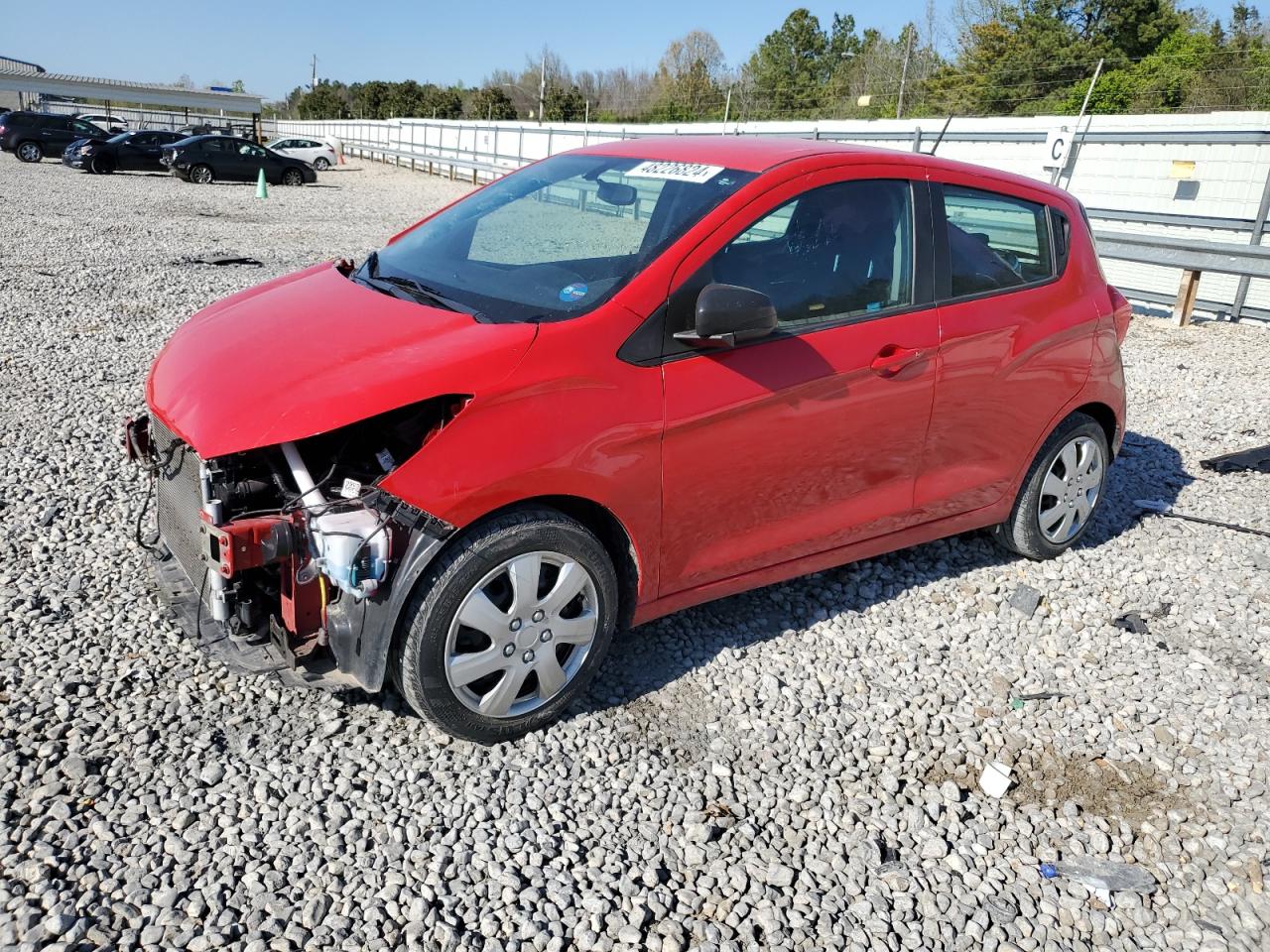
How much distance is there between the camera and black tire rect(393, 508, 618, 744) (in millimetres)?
3082

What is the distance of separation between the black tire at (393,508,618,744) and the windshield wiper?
0.78m

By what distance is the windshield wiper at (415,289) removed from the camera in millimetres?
3504

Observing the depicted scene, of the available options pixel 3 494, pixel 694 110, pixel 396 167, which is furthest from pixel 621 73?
pixel 3 494

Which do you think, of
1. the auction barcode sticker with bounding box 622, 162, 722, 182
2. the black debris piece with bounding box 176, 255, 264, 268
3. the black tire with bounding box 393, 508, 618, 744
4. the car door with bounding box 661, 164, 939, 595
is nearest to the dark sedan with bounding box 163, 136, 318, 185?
the black debris piece with bounding box 176, 255, 264, 268

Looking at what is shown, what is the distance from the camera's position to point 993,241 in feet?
14.8

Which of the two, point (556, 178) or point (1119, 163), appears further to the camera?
point (1119, 163)

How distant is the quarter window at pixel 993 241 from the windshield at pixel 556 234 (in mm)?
1125

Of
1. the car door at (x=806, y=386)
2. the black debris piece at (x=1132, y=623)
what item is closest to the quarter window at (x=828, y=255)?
the car door at (x=806, y=386)

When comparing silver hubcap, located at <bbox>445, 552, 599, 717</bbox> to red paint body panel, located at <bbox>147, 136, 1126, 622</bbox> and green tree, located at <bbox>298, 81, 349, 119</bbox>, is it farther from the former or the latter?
green tree, located at <bbox>298, 81, 349, 119</bbox>

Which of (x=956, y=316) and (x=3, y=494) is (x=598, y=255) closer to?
(x=956, y=316)

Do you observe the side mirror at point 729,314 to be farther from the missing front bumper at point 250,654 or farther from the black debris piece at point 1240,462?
the black debris piece at point 1240,462

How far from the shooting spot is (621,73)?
7688 centimetres

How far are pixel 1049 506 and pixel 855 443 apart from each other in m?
1.67

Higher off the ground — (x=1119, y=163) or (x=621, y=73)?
(x=621, y=73)
